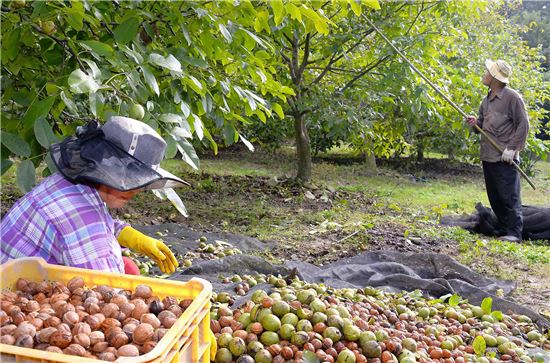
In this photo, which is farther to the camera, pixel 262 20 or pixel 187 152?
pixel 262 20

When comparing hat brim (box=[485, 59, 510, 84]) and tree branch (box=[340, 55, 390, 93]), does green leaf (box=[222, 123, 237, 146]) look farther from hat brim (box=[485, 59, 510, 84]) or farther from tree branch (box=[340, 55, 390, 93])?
tree branch (box=[340, 55, 390, 93])

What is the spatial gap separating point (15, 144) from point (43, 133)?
0.39 ft

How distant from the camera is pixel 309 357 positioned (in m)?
2.49

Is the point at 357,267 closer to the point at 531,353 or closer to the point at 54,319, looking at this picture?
the point at 531,353

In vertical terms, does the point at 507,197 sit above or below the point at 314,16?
below

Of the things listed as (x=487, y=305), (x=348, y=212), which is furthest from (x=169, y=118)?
(x=348, y=212)

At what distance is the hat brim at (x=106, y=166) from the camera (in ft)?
7.12

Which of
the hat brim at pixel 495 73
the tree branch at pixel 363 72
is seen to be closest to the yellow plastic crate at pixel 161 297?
the hat brim at pixel 495 73

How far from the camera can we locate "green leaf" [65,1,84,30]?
2.29m

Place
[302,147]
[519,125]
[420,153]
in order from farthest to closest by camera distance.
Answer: [420,153] < [302,147] < [519,125]

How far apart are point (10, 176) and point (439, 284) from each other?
24.5 feet

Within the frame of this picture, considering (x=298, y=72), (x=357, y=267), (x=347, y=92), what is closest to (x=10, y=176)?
(x=298, y=72)

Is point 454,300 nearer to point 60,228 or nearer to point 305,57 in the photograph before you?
point 60,228

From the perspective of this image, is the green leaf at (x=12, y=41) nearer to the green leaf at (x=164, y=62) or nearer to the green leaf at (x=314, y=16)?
the green leaf at (x=164, y=62)
